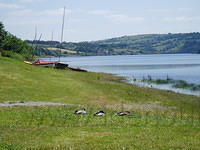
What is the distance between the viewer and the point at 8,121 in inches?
761

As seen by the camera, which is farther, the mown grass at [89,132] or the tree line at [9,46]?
the tree line at [9,46]

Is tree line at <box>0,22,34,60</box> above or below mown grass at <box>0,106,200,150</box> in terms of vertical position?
above

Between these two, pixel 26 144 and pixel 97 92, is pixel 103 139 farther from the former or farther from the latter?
pixel 97 92

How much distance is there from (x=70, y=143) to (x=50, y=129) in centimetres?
340

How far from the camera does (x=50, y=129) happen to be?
17.1 m

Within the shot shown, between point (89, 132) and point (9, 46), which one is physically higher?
point (9, 46)

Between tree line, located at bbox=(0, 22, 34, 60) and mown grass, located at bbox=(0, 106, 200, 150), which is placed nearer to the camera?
mown grass, located at bbox=(0, 106, 200, 150)

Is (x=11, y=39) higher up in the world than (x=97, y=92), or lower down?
higher up

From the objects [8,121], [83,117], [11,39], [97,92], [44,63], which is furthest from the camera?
[11,39]

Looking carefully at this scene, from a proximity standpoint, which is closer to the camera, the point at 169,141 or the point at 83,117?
the point at 169,141

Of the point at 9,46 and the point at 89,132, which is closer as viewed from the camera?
the point at 89,132

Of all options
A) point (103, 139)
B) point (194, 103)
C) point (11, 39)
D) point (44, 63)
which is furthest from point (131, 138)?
point (11, 39)

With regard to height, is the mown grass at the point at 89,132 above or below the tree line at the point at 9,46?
below

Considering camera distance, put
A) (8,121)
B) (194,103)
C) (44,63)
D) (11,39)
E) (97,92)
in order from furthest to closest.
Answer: (11,39) → (44,63) → (97,92) → (194,103) → (8,121)
